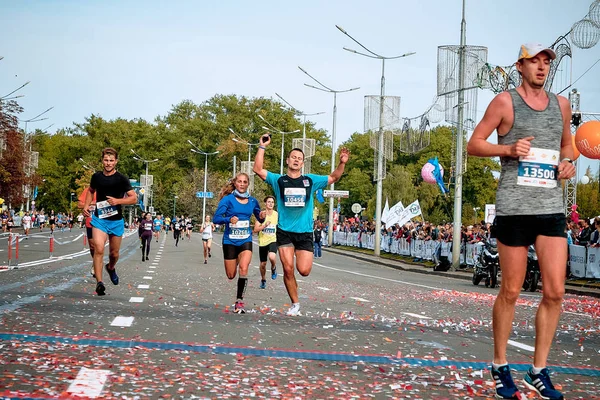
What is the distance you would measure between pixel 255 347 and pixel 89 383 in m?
2.41

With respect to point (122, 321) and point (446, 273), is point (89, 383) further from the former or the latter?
point (446, 273)

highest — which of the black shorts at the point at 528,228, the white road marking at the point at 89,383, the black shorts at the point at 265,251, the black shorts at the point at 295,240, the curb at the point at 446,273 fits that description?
the black shorts at the point at 528,228

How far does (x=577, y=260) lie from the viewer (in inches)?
995

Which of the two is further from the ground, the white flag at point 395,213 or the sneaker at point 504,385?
the white flag at point 395,213

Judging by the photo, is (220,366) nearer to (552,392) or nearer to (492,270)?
(552,392)

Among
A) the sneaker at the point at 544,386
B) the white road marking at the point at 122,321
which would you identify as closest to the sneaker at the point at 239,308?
the white road marking at the point at 122,321

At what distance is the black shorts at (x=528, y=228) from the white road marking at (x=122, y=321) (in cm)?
466

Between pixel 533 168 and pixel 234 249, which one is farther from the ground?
pixel 533 168

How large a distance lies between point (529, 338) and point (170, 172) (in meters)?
120

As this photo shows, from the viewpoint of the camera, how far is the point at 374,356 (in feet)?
25.3

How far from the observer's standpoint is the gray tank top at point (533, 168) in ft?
19.2

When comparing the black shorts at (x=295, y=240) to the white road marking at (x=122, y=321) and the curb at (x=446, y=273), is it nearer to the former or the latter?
the white road marking at (x=122, y=321)

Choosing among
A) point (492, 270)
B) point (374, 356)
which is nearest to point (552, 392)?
point (374, 356)

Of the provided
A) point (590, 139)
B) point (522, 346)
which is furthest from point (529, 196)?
point (590, 139)
